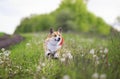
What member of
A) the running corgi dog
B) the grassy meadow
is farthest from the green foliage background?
the grassy meadow

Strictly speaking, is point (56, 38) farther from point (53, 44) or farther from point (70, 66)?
point (70, 66)

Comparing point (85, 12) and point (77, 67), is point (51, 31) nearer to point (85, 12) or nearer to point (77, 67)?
point (77, 67)

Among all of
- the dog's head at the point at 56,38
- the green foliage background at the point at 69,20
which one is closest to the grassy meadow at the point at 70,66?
the dog's head at the point at 56,38

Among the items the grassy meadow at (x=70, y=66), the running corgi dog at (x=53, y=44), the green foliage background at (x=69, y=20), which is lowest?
the grassy meadow at (x=70, y=66)

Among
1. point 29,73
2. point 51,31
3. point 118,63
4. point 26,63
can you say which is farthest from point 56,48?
point 118,63

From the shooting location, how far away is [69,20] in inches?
2621

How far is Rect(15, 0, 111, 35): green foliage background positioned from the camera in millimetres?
65625

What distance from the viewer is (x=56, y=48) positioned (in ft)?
47.5

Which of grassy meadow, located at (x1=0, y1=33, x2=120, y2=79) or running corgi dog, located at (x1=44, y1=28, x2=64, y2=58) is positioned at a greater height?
running corgi dog, located at (x1=44, y1=28, x2=64, y2=58)

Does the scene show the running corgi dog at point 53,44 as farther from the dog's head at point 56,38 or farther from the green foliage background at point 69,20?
the green foliage background at point 69,20

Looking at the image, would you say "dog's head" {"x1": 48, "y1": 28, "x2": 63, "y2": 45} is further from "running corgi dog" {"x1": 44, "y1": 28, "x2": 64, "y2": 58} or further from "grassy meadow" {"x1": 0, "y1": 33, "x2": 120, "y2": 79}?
"grassy meadow" {"x1": 0, "y1": 33, "x2": 120, "y2": 79}

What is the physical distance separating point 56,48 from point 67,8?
59169 millimetres

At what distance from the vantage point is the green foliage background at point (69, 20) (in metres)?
65.6

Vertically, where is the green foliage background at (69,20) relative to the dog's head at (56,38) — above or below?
above
